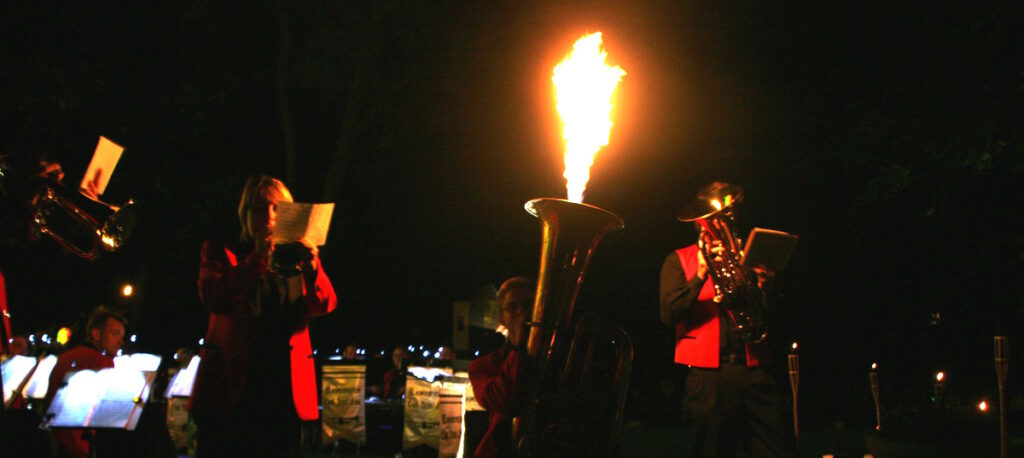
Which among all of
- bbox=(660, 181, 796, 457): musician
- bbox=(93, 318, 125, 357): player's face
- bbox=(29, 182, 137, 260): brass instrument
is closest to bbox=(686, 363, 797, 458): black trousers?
bbox=(660, 181, 796, 457): musician

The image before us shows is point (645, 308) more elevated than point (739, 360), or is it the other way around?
point (645, 308)

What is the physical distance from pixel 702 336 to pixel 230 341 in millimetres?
2893

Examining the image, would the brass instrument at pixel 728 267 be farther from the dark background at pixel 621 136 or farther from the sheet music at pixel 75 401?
the dark background at pixel 621 136

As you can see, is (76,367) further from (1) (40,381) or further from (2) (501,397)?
(2) (501,397)

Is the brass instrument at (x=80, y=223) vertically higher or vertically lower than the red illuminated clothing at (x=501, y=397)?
higher

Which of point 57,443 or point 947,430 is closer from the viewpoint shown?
point 57,443

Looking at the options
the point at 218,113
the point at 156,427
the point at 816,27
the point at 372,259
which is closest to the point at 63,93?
the point at 218,113

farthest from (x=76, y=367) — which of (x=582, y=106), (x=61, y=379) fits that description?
(x=582, y=106)

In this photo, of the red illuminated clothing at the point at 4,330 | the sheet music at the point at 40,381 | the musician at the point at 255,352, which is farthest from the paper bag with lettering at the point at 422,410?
the musician at the point at 255,352

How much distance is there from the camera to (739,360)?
5.00 metres

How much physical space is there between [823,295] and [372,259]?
41.9 feet

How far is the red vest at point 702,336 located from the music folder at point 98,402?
3.26 meters

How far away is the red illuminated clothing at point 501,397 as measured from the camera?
417 cm

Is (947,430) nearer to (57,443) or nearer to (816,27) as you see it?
(816,27)
